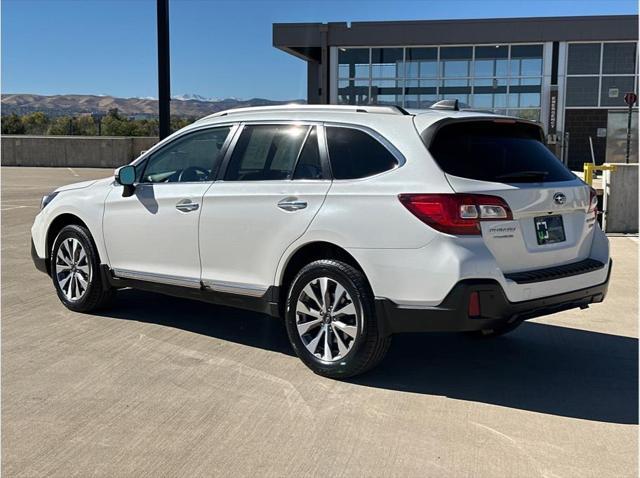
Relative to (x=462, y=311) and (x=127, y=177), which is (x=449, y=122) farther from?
(x=127, y=177)

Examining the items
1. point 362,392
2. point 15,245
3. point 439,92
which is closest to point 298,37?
point 439,92

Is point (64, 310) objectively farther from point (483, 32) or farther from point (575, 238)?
point (483, 32)

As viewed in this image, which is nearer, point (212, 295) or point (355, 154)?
point (355, 154)

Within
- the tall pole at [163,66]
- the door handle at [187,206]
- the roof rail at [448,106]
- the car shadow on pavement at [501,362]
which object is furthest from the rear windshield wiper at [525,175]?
the tall pole at [163,66]

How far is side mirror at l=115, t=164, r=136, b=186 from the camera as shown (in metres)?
5.95

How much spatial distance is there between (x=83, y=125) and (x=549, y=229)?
33.7 meters

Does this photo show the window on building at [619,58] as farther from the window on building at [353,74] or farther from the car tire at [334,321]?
the car tire at [334,321]

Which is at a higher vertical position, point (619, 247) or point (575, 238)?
point (575, 238)

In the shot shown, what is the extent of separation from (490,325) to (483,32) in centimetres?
2620

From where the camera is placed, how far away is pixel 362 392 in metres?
4.60

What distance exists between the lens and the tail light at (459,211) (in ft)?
14.0

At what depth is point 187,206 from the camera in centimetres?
559

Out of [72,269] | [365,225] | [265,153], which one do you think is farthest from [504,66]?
[365,225]

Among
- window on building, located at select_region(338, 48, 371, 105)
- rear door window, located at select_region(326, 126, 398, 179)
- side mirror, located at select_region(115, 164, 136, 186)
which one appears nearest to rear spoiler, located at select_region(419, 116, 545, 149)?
rear door window, located at select_region(326, 126, 398, 179)
